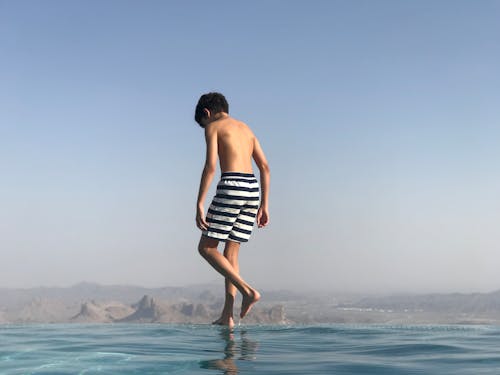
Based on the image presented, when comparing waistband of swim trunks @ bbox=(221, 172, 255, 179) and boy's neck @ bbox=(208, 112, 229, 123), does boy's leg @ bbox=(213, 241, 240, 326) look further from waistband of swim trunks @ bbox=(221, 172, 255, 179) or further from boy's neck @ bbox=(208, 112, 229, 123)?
boy's neck @ bbox=(208, 112, 229, 123)

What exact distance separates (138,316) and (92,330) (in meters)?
105

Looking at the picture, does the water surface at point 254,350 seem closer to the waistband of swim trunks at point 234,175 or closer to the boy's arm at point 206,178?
the boy's arm at point 206,178

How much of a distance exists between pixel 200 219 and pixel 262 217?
4.25ft

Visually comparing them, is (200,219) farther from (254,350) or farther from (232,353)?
(232,353)

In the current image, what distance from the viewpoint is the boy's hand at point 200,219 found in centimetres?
762

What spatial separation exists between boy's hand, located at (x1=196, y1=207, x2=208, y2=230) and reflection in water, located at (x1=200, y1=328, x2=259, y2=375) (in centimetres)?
146

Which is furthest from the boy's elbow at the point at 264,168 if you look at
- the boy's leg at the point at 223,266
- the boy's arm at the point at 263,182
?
the boy's leg at the point at 223,266

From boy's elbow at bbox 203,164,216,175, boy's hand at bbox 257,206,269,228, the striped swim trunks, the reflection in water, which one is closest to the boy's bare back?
the striped swim trunks

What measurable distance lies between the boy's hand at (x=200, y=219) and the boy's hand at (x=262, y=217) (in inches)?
45.1

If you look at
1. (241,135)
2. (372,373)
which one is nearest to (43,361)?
(372,373)

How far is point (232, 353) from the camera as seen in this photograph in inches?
226

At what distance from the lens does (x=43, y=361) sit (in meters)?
5.52

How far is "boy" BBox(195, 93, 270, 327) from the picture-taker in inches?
306

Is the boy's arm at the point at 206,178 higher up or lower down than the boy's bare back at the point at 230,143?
lower down
